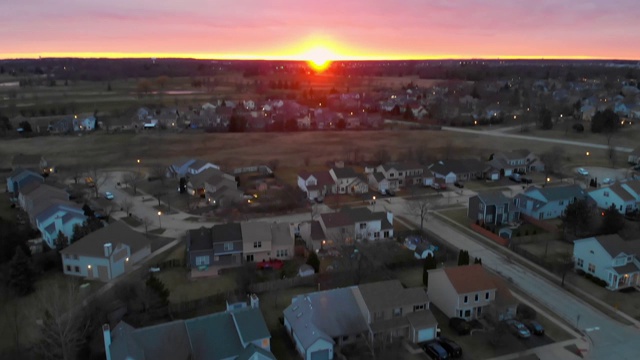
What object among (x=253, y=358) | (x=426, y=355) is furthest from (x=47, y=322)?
(x=426, y=355)

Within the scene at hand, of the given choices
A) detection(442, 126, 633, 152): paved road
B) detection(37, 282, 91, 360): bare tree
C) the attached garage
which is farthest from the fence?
detection(442, 126, 633, 152): paved road

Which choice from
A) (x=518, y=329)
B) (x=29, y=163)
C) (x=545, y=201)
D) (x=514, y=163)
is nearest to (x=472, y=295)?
(x=518, y=329)

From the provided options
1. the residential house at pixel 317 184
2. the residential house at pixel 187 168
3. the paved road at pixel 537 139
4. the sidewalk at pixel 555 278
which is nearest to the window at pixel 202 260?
the residential house at pixel 317 184

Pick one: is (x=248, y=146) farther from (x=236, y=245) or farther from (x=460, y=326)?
(x=460, y=326)

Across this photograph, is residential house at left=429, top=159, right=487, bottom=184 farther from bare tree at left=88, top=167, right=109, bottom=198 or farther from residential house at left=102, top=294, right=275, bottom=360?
residential house at left=102, top=294, right=275, bottom=360

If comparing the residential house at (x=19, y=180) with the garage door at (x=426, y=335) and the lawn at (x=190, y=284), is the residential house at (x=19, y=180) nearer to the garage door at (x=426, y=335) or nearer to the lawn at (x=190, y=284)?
the lawn at (x=190, y=284)
